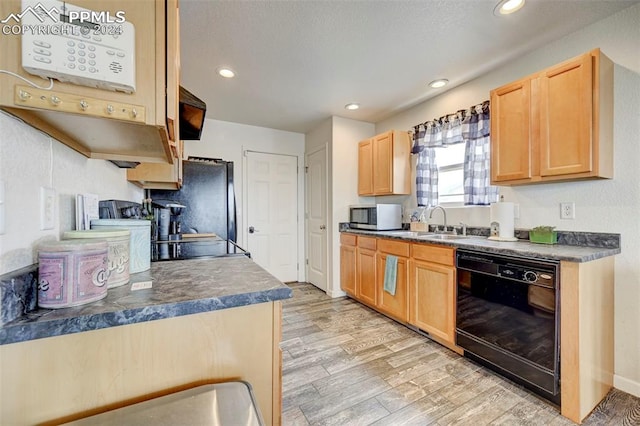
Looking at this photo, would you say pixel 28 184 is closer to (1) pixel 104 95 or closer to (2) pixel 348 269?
(1) pixel 104 95

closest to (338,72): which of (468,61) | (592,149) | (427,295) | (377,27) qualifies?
(377,27)

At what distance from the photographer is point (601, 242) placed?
1.77 metres

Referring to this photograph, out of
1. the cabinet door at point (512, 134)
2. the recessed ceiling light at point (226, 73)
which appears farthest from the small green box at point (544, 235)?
the recessed ceiling light at point (226, 73)

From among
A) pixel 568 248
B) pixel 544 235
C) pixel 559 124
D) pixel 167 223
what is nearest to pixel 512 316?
pixel 568 248

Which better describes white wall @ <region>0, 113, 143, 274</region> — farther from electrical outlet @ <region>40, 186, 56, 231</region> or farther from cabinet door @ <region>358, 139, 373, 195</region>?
cabinet door @ <region>358, 139, 373, 195</region>

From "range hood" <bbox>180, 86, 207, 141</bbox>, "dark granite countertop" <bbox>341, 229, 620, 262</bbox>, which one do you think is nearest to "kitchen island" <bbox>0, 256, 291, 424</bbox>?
"range hood" <bbox>180, 86, 207, 141</bbox>

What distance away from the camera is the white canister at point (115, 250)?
30.8 inches

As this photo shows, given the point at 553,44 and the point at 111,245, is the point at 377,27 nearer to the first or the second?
the point at 553,44

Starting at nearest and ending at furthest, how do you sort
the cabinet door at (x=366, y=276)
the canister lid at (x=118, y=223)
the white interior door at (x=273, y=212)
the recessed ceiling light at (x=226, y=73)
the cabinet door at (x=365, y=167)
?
the canister lid at (x=118, y=223) → the recessed ceiling light at (x=226, y=73) → the cabinet door at (x=366, y=276) → the cabinet door at (x=365, y=167) → the white interior door at (x=273, y=212)

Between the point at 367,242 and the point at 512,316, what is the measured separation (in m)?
1.57

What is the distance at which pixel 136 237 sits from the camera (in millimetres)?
995

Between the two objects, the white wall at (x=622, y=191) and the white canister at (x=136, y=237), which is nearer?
the white canister at (x=136, y=237)

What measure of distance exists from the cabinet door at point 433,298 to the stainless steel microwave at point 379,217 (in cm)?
73

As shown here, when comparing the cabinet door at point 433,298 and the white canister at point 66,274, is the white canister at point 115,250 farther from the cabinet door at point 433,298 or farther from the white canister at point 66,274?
the cabinet door at point 433,298
